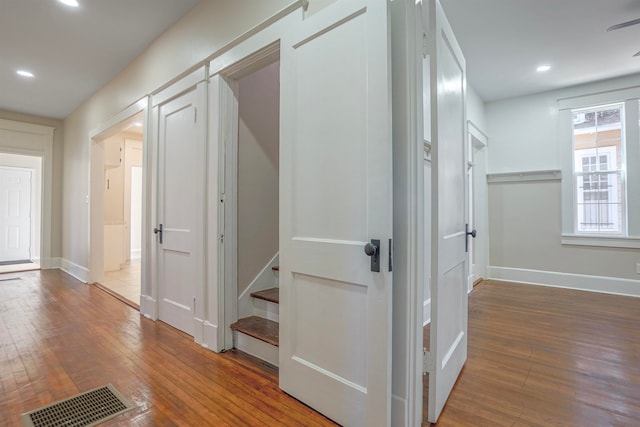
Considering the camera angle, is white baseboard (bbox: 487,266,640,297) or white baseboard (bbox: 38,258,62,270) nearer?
white baseboard (bbox: 487,266,640,297)


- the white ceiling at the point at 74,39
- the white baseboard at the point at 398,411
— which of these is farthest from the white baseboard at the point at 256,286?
the white ceiling at the point at 74,39

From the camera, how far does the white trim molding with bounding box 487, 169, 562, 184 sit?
4.60 meters

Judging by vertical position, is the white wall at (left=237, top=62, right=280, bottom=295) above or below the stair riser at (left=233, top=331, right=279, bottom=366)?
above

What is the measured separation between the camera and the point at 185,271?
2.78m

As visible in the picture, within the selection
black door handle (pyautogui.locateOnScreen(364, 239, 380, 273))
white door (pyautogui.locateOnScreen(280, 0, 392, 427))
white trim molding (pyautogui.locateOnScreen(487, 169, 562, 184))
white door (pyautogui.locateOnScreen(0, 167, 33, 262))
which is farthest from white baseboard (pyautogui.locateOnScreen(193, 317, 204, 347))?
white door (pyautogui.locateOnScreen(0, 167, 33, 262))

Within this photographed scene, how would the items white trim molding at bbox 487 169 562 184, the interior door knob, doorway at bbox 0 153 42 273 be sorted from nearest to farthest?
the interior door knob, white trim molding at bbox 487 169 562 184, doorway at bbox 0 153 42 273

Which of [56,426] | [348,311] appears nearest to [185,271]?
[56,426]

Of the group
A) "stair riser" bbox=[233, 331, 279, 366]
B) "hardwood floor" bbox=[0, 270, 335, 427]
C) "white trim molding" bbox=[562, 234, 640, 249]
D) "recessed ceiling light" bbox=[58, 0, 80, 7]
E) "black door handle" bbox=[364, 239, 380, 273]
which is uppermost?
"recessed ceiling light" bbox=[58, 0, 80, 7]

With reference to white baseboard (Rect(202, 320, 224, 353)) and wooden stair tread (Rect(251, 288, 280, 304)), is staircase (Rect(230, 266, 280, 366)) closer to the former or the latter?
wooden stair tread (Rect(251, 288, 280, 304))

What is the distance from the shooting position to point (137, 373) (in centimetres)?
207

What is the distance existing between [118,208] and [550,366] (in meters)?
7.44

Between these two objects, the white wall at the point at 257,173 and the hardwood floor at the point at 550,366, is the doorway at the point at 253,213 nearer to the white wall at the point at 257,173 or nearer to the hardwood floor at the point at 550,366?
the white wall at the point at 257,173

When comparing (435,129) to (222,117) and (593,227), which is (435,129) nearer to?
(222,117)

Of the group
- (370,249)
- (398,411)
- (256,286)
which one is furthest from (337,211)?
(256,286)
